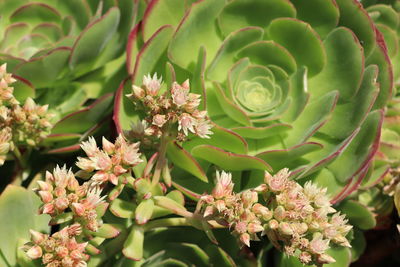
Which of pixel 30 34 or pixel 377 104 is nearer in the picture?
pixel 377 104

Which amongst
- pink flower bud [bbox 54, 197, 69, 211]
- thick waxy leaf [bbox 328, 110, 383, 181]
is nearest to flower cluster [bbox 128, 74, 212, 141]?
pink flower bud [bbox 54, 197, 69, 211]

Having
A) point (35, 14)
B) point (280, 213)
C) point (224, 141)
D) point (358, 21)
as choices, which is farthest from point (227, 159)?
point (35, 14)

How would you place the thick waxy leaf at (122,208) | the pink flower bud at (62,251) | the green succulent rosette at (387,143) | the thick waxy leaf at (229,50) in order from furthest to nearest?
Answer: 1. the green succulent rosette at (387,143)
2. the thick waxy leaf at (229,50)
3. the thick waxy leaf at (122,208)
4. the pink flower bud at (62,251)

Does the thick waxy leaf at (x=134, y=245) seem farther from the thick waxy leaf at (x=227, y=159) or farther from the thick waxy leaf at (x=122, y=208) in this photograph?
the thick waxy leaf at (x=227, y=159)

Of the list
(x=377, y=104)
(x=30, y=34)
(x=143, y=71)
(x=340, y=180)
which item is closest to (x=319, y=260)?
(x=340, y=180)

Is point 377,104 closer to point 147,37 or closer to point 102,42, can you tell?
point 147,37

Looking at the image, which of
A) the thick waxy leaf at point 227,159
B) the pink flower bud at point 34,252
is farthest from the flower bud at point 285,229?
the pink flower bud at point 34,252
